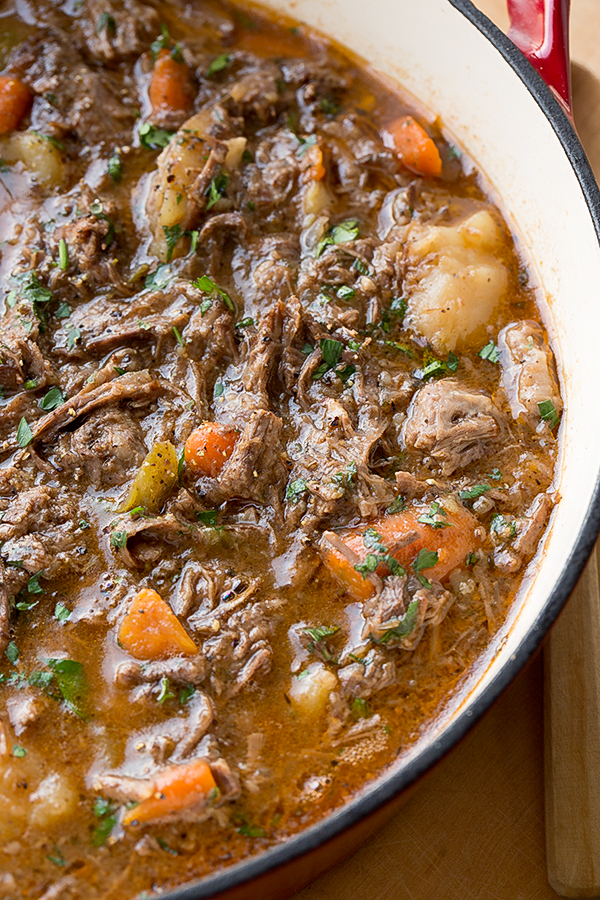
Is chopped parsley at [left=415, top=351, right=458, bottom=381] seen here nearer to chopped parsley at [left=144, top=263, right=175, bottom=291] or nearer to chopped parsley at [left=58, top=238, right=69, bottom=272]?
chopped parsley at [left=144, top=263, right=175, bottom=291]

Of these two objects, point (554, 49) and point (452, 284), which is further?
point (452, 284)

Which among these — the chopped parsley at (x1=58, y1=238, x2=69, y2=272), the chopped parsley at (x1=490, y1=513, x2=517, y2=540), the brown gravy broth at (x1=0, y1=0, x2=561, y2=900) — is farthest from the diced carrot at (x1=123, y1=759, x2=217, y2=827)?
the chopped parsley at (x1=58, y1=238, x2=69, y2=272)

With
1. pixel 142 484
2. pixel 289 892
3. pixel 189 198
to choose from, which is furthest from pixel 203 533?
pixel 189 198

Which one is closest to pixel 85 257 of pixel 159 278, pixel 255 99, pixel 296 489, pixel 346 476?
pixel 159 278

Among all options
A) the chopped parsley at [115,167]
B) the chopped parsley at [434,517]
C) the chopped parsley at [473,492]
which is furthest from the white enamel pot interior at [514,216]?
the chopped parsley at [115,167]

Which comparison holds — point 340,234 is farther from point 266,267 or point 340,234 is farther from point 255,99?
point 255,99

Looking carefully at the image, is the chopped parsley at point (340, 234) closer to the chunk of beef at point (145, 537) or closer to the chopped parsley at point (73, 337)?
the chopped parsley at point (73, 337)

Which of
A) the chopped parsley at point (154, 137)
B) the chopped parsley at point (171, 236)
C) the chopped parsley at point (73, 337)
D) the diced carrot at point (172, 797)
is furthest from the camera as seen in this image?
the chopped parsley at point (154, 137)
